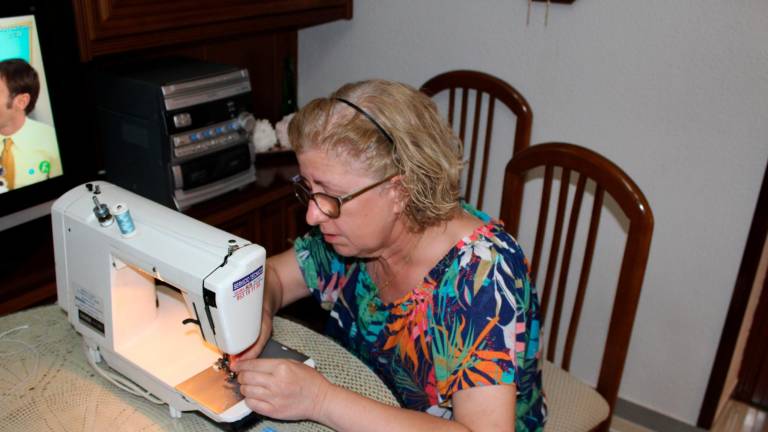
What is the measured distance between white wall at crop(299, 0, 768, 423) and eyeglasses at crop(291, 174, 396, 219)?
117 cm

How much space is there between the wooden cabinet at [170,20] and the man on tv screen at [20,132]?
151 millimetres

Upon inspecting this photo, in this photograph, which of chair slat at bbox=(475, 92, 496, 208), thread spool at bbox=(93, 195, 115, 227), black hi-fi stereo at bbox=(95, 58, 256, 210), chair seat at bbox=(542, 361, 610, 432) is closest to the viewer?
thread spool at bbox=(93, 195, 115, 227)

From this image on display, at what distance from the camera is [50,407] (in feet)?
3.66

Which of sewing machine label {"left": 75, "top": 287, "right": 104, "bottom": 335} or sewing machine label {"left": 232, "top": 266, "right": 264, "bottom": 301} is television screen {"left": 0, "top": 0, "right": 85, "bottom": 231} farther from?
sewing machine label {"left": 232, "top": 266, "right": 264, "bottom": 301}

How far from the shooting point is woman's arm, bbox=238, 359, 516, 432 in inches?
42.4

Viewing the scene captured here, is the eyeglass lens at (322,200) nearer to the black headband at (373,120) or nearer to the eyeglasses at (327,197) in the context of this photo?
the eyeglasses at (327,197)

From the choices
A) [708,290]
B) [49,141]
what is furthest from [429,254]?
[708,290]

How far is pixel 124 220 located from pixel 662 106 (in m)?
1.59

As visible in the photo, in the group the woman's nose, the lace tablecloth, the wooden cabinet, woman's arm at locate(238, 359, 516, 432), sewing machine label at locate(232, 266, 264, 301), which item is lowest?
the lace tablecloth

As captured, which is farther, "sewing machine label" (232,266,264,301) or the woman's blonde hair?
the woman's blonde hair

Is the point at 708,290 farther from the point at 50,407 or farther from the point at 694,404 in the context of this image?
the point at 50,407

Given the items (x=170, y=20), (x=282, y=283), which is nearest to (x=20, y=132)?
(x=170, y=20)

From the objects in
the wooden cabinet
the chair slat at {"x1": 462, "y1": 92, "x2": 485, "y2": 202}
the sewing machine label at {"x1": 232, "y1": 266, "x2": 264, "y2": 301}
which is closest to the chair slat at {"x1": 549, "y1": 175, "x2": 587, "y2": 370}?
the chair slat at {"x1": 462, "y1": 92, "x2": 485, "y2": 202}

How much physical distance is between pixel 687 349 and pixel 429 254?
1323 mm
